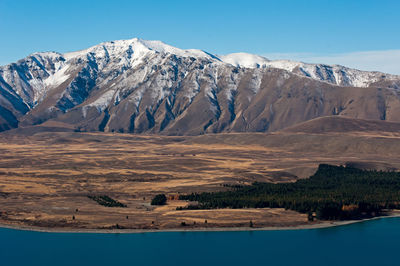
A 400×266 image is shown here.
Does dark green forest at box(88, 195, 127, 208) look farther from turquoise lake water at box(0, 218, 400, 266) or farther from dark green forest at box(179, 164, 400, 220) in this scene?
turquoise lake water at box(0, 218, 400, 266)

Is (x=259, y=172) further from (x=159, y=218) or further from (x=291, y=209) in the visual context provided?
(x=159, y=218)

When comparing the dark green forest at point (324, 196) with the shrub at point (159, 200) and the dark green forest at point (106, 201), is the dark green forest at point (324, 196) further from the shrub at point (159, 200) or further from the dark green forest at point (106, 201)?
the dark green forest at point (106, 201)

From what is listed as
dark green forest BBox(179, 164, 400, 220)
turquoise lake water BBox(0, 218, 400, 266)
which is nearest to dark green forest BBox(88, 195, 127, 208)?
dark green forest BBox(179, 164, 400, 220)

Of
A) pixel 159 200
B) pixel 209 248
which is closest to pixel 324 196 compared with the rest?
pixel 159 200

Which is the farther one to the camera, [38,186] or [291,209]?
[38,186]

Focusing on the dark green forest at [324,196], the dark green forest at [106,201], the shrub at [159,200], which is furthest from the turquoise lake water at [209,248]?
the shrub at [159,200]

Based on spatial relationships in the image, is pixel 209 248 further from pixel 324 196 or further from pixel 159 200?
pixel 324 196

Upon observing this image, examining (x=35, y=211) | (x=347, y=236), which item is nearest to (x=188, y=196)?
(x=35, y=211)
